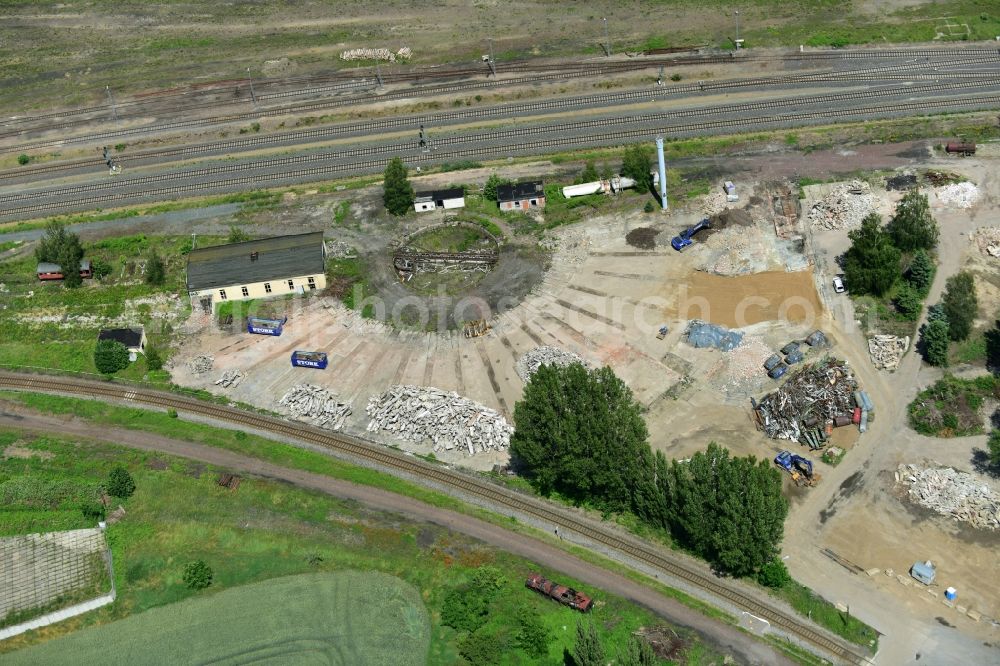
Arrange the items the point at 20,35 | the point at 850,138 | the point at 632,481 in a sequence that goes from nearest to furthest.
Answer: the point at 632,481 → the point at 850,138 → the point at 20,35

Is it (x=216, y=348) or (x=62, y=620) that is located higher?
(x=216, y=348)

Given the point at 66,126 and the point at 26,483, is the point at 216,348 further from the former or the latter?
the point at 66,126

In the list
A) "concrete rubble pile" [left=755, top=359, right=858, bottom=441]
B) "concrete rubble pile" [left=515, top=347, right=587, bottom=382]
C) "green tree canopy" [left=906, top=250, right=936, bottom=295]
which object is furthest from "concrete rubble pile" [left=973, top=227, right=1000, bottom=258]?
"concrete rubble pile" [left=515, top=347, right=587, bottom=382]

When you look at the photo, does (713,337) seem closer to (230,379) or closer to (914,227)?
(914,227)

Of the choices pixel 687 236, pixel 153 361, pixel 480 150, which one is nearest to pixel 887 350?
pixel 687 236

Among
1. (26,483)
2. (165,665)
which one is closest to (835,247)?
(165,665)

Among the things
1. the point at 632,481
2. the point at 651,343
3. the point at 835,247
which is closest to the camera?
the point at 632,481
